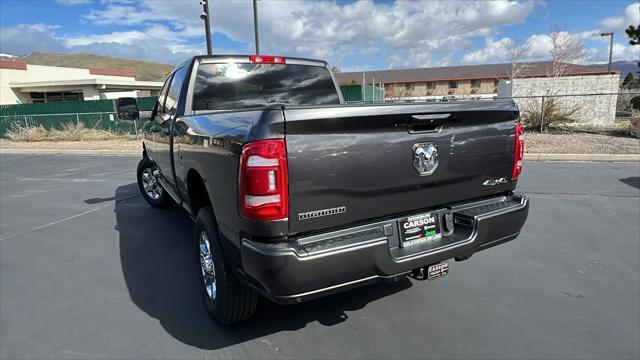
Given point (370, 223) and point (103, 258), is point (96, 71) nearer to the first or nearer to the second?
point (103, 258)

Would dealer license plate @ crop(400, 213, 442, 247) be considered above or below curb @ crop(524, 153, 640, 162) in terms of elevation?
above

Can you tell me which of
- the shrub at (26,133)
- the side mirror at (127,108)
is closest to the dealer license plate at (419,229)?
the side mirror at (127,108)

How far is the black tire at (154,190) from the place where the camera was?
19.8ft

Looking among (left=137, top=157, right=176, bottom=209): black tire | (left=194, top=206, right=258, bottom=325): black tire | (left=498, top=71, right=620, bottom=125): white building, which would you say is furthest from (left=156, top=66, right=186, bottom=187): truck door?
(left=498, top=71, right=620, bottom=125): white building

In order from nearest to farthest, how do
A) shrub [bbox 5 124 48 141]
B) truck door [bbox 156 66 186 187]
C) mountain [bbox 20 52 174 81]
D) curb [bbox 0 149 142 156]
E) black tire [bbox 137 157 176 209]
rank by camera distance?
1. truck door [bbox 156 66 186 187]
2. black tire [bbox 137 157 176 209]
3. curb [bbox 0 149 142 156]
4. shrub [bbox 5 124 48 141]
5. mountain [bbox 20 52 174 81]

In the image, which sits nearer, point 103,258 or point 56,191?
point 103,258

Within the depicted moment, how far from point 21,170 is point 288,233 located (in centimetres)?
1231

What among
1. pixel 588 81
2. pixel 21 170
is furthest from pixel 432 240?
pixel 588 81

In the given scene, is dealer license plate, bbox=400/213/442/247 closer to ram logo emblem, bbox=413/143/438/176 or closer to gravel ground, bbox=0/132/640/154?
ram logo emblem, bbox=413/143/438/176

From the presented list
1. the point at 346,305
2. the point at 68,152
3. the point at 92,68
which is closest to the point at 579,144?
the point at 346,305

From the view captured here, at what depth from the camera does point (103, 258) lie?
434cm

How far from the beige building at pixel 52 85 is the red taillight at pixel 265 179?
34281mm

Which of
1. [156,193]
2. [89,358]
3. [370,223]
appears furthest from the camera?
[156,193]

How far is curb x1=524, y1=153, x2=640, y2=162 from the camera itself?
9102 millimetres
